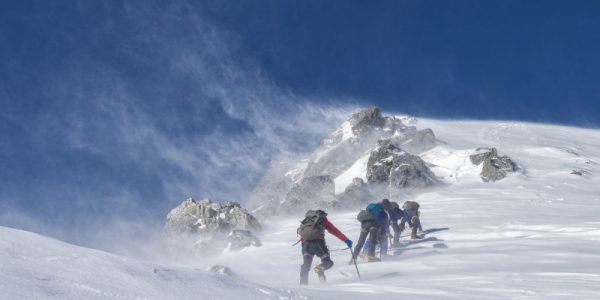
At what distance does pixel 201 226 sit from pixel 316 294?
2477cm

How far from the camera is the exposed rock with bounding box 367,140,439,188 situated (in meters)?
37.0

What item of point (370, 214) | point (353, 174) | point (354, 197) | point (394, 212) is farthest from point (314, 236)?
point (353, 174)

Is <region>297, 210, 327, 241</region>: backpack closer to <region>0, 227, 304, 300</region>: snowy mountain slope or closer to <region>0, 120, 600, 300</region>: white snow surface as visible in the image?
<region>0, 120, 600, 300</region>: white snow surface

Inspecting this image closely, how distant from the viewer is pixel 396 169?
3775 cm

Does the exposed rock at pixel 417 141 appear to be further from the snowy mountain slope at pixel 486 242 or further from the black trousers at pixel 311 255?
the black trousers at pixel 311 255

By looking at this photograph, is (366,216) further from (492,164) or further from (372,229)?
(492,164)

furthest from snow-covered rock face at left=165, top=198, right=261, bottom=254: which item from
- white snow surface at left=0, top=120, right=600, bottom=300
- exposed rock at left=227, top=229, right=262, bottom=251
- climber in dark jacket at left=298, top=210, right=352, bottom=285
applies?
climber in dark jacket at left=298, top=210, right=352, bottom=285

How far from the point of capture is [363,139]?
2060 inches

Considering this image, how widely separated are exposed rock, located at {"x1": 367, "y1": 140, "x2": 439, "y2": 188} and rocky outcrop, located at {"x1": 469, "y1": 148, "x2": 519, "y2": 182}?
292 cm

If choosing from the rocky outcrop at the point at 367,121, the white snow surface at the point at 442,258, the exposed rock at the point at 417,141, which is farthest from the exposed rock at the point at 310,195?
the rocky outcrop at the point at 367,121

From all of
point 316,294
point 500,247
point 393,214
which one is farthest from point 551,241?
point 316,294

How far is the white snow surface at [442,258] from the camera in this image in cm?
599

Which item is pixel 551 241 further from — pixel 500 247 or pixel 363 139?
pixel 363 139

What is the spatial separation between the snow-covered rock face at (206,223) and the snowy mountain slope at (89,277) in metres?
20.7
